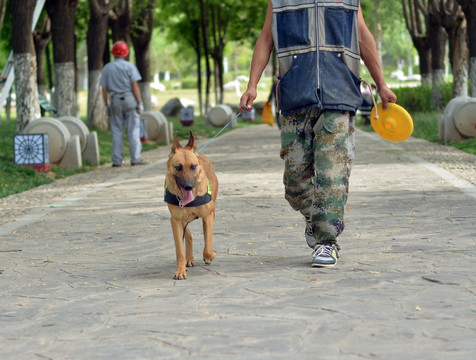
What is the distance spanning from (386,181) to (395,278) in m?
6.51

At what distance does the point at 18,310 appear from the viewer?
539 cm

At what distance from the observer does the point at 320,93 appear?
629 cm

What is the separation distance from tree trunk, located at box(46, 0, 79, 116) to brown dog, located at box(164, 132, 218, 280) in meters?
16.2

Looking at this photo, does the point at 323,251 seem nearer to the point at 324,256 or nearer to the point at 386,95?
the point at 324,256

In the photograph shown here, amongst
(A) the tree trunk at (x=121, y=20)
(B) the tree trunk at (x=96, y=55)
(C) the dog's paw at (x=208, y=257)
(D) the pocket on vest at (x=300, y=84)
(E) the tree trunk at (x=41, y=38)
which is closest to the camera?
(D) the pocket on vest at (x=300, y=84)

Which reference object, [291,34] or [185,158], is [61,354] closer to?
[185,158]

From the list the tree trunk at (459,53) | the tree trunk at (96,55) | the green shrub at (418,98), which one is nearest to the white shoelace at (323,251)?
the tree trunk at (96,55)

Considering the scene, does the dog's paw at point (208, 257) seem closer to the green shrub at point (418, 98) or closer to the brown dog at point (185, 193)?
the brown dog at point (185, 193)

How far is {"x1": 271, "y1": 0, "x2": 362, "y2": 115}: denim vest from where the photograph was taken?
20.6 ft

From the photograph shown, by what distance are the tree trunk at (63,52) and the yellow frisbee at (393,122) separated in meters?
16.0

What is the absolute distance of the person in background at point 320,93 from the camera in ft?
20.6

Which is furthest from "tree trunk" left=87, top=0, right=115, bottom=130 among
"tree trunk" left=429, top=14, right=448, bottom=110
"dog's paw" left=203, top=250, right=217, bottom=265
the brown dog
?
the brown dog

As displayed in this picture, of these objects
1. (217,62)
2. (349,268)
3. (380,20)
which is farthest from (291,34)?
(380,20)

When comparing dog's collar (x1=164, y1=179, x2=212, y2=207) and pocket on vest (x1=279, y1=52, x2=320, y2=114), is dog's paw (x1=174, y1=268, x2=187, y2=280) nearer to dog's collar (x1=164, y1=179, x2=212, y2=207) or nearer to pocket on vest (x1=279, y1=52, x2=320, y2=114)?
dog's collar (x1=164, y1=179, x2=212, y2=207)
